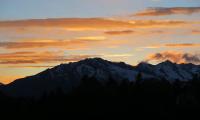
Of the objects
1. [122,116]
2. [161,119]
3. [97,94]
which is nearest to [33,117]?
[97,94]

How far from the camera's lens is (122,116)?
447 ft

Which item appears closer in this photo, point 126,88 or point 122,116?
point 122,116

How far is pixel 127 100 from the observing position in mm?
145250

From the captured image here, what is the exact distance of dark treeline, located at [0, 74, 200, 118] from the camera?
454ft

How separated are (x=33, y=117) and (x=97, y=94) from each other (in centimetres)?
1771

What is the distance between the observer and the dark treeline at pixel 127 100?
13825 centimetres

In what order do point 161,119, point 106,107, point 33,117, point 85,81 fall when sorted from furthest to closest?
1. point 85,81
2. point 33,117
3. point 106,107
4. point 161,119

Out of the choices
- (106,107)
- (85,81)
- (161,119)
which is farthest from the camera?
(85,81)

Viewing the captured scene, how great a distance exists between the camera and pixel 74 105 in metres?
149

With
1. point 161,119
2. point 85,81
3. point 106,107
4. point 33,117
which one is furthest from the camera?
point 85,81

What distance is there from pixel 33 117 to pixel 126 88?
25310mm

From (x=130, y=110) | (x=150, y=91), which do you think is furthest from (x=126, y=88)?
(x=130, y=110)

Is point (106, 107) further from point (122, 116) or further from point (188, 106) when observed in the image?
point (188, 106)

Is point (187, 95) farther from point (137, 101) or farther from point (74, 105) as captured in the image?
point (74, 105)
